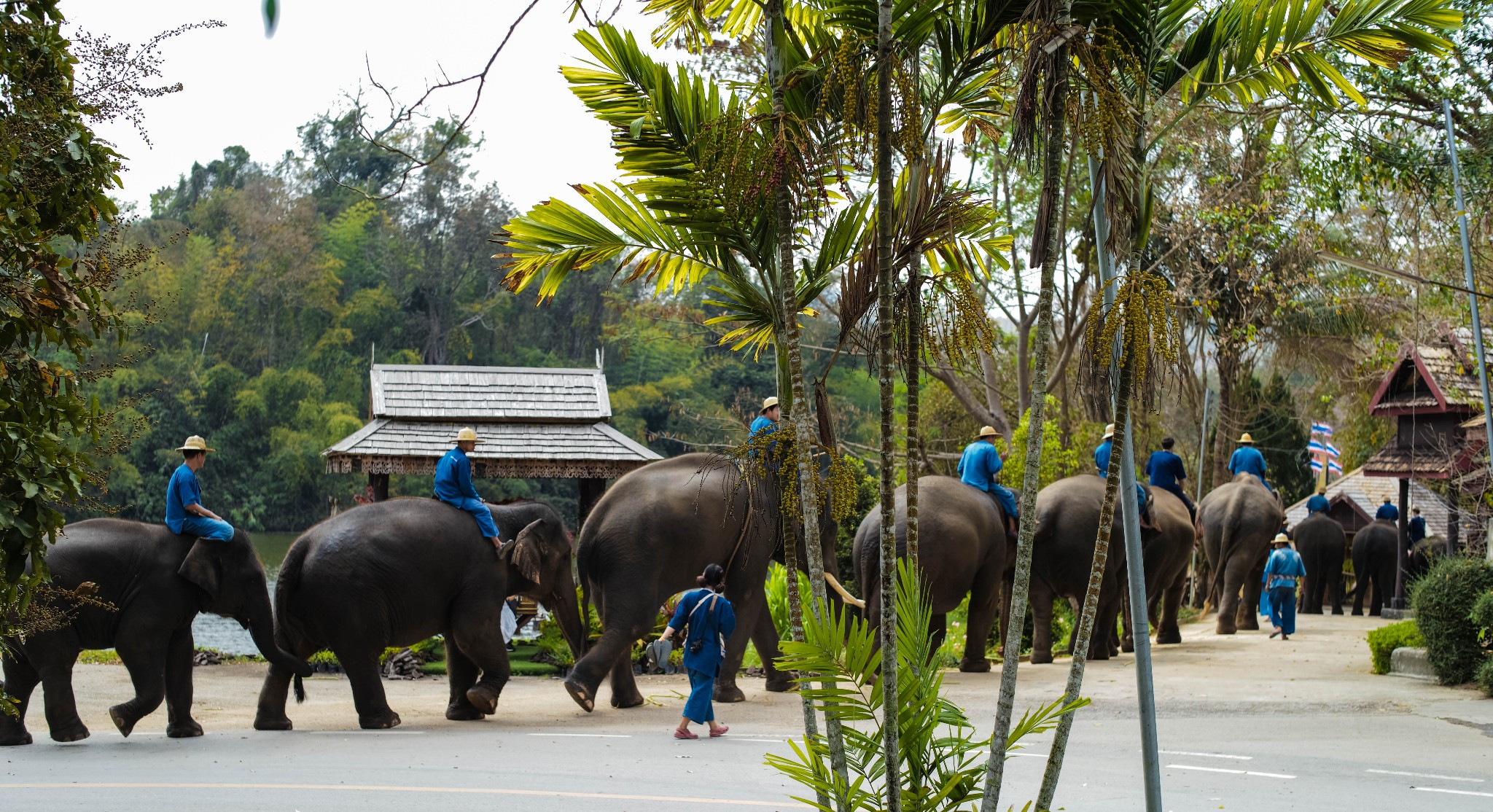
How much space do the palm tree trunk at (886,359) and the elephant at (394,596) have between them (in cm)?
612

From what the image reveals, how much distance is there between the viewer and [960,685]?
12.7 meters

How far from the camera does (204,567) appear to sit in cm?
962

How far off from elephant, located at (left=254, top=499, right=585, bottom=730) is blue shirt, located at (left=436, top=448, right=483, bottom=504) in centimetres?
8

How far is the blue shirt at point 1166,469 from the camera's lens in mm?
16812

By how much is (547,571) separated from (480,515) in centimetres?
113

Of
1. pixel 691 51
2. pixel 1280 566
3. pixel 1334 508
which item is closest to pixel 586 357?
pixel 1334 508

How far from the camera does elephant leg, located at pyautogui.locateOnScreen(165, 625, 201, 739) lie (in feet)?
31.7

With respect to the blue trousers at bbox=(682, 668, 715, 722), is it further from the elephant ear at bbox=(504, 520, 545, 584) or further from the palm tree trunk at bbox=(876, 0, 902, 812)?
the palm tree trunk at bbox=(876, 0, 902, 812)

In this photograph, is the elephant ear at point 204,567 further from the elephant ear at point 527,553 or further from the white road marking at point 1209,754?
the white road marking at point 1209,754

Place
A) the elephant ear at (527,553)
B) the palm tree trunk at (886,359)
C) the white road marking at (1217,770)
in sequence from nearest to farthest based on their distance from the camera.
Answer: the palm tree trunk at (886,359) < the white road marking at (1217,770) < the elephant ear at (527,553)

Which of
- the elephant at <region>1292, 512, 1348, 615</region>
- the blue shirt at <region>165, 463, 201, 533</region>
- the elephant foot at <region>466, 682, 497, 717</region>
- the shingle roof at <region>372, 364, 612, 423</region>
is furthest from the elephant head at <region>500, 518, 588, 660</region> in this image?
the elephant at <region>1292, 512, 1348, 615</region>

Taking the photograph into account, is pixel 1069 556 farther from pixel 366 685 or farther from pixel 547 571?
pixel 366 685

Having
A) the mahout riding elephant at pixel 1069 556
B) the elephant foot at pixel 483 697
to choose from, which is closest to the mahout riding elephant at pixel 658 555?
the elephant foot at pixel 483 697

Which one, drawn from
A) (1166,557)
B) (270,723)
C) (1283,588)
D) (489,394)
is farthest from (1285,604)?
(270,723)
